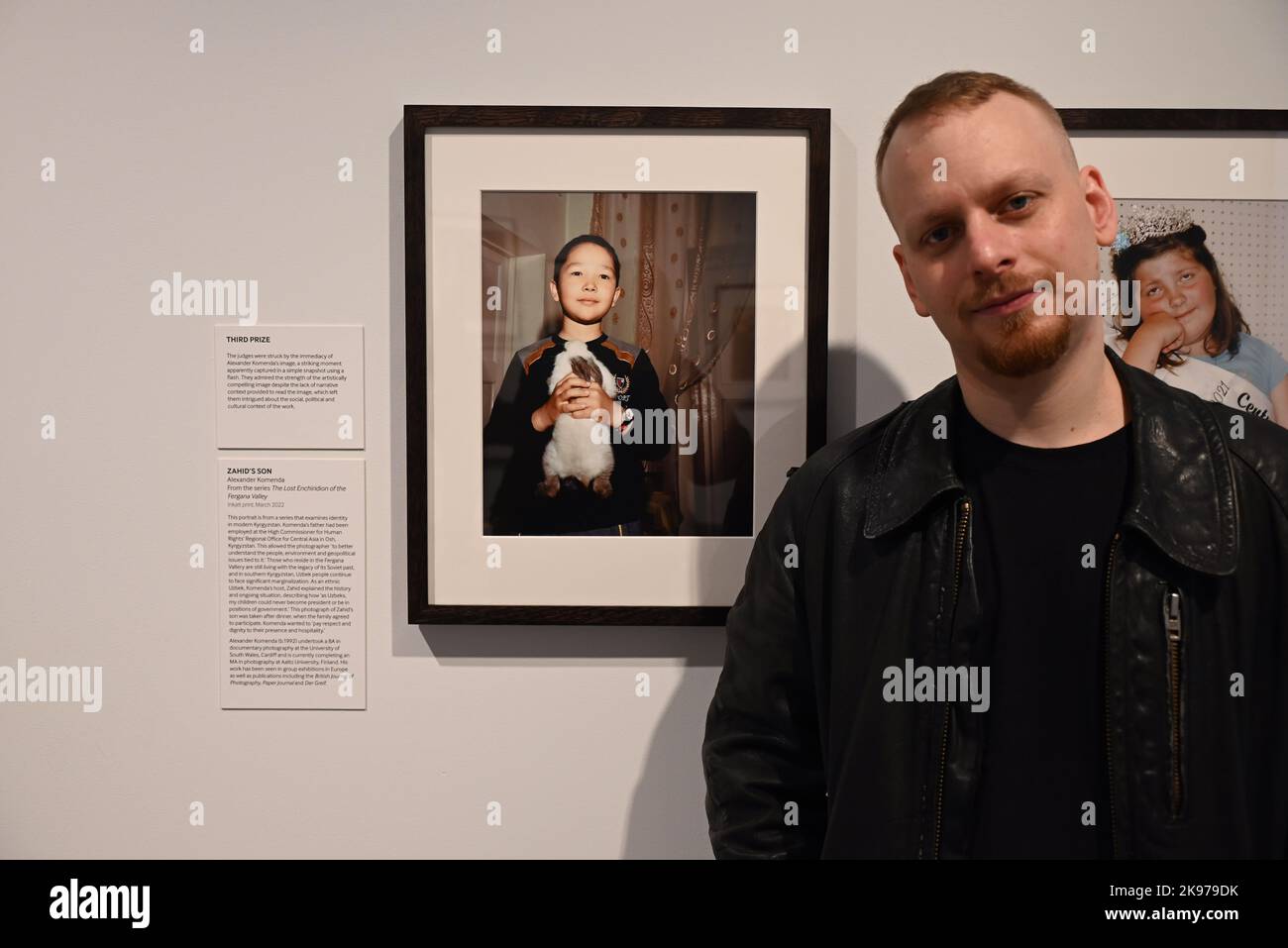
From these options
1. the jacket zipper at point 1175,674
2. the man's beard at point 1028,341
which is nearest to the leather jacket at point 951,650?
the jacket zipper at point 1175,674

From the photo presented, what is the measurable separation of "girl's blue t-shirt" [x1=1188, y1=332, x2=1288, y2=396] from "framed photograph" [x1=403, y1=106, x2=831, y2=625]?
54 cm

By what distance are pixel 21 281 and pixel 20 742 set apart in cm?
67

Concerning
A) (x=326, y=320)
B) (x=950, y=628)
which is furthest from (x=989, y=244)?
(x=326, y=320)

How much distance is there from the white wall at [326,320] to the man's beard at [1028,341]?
313 millimetres

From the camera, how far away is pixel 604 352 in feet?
4.06

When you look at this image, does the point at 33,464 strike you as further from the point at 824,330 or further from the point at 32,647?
the point at 824,330

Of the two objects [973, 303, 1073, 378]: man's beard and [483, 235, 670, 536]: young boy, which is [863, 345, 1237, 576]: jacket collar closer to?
[973, 303, 1073, 378]: man's beard

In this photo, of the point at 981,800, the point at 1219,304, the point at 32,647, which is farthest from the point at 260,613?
the point at 1219,304

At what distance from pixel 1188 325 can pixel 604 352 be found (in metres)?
0.79

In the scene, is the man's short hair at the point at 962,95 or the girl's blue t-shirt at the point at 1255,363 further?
the girl's blue t-shirt at the point at 1255,363

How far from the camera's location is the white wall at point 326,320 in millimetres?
1222

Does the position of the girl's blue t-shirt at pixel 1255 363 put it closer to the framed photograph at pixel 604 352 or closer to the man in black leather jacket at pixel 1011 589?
the man in black leather jacket at pixel 1011 589

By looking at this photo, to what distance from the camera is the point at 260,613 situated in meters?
1.28

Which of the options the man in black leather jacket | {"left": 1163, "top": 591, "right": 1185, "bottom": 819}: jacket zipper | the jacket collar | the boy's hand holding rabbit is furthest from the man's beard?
the boy's hand holding rabbit
